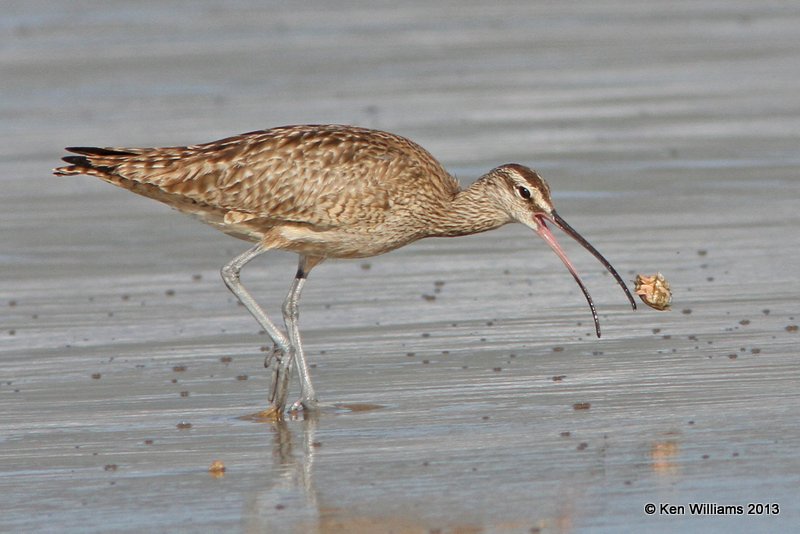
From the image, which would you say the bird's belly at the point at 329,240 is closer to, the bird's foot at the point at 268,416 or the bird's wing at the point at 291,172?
the bird's wing at the point at 291,172

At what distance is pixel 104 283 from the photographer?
12.5 m

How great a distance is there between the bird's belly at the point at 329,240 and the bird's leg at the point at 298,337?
0.19 metres

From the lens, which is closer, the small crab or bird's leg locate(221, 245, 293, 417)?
bird's leg locate(221, 245, 293, 417)

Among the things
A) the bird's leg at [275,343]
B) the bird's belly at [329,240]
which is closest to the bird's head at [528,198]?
the bird's belly at [329,240]

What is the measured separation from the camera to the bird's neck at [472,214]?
10492 mm

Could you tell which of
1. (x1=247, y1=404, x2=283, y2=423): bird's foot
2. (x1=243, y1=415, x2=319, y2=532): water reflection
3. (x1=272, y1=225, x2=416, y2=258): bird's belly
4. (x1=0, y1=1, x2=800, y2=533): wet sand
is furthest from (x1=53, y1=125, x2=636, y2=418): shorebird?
(x1=243, y1=415, x2=319, y2=532): water reflection

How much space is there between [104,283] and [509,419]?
4.67 m

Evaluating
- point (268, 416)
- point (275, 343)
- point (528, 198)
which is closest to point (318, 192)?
point (275, 343)

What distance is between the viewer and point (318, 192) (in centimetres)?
1025

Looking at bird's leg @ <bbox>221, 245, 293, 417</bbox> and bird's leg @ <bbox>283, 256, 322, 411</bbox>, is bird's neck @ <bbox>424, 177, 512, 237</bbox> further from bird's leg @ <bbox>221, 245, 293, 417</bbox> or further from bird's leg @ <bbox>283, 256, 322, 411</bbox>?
bird's leg @ <bbox>221, 245, 293, 417</bbox>

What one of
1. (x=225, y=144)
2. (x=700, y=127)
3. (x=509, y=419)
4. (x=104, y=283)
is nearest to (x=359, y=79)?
(x=700, y=127)

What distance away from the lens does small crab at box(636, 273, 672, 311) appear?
9.98 metres

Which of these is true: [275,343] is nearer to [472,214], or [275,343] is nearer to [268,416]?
[268,416]

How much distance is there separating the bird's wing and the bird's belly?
6 cm
